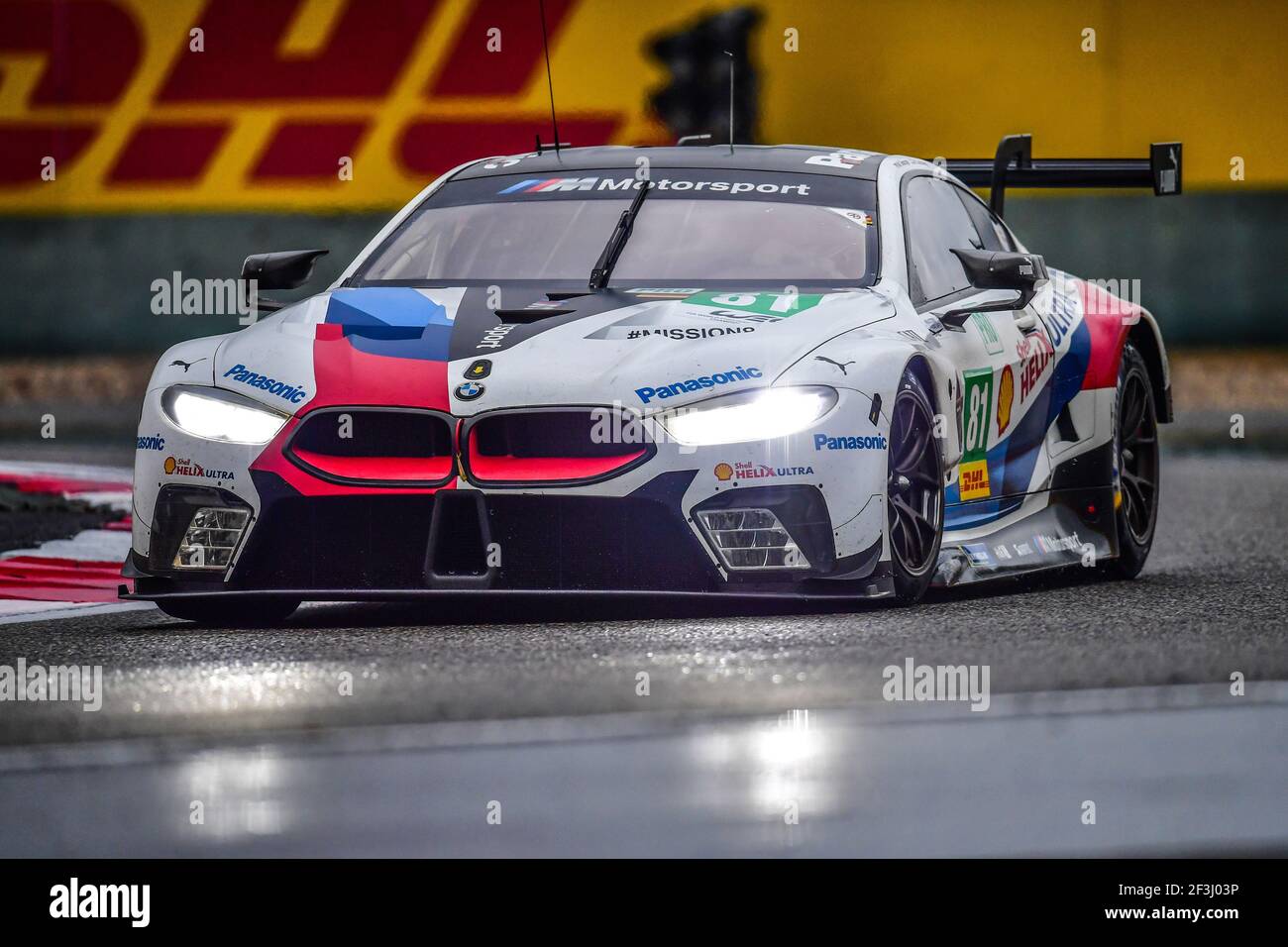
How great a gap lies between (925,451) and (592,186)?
5.22ft

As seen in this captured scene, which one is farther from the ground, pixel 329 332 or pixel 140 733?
pixel 329 332

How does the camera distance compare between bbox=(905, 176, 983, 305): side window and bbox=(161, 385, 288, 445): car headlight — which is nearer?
bbox=(161, 385, 288, 445): car headlight

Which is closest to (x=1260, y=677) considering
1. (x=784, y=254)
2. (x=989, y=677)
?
(x=989, y=677)

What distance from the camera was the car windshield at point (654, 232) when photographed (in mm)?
8000

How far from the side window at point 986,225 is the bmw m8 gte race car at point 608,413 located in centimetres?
99

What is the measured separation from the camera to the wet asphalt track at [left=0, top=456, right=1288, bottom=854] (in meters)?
4.45

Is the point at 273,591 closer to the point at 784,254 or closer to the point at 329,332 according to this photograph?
the point at 329,332

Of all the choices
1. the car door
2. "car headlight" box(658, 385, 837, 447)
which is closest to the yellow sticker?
the car door

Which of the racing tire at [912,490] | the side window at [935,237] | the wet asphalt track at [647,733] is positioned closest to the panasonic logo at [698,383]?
the racing tire at [912,490]

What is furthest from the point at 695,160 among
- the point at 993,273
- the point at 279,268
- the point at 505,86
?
the point at 505,86

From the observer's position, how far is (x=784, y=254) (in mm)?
8039

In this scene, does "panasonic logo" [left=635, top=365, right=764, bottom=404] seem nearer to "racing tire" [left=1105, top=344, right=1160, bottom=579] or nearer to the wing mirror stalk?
the wing mirror stalk

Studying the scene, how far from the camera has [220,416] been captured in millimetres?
7234

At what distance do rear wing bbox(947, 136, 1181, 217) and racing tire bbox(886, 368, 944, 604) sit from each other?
241cm
